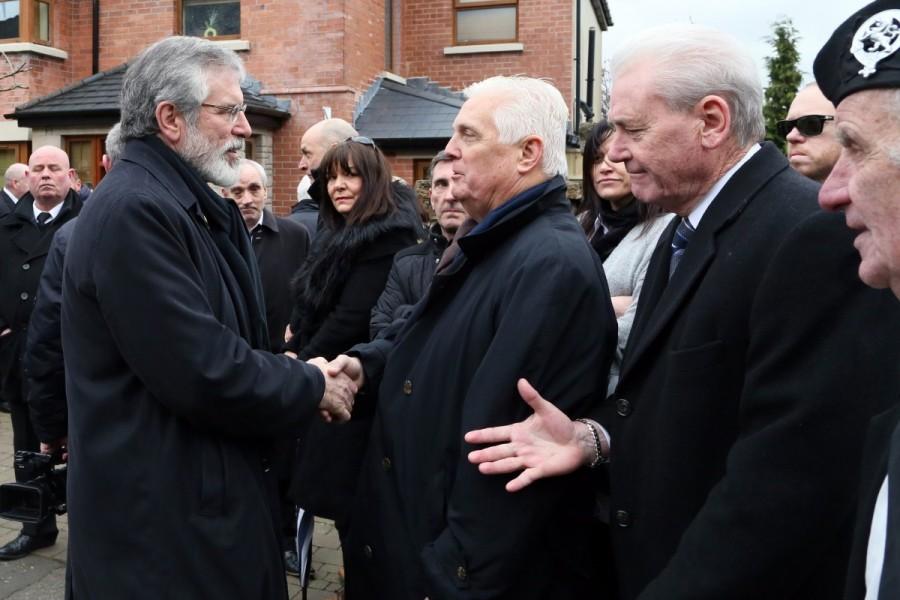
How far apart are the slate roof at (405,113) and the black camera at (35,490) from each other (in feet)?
26.1

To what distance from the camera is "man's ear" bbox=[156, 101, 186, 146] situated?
255cm

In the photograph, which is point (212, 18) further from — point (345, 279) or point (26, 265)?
point (345, 279)

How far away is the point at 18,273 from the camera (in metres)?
5.79

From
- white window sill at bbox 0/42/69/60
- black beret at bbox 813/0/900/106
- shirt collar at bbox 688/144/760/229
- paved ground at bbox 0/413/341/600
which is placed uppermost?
white window sill at bbox 0/42/69/60

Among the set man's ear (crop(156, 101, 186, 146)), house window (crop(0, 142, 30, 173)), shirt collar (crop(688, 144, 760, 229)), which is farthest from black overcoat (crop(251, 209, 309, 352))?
house window (crop(0, 142, 30, 173))

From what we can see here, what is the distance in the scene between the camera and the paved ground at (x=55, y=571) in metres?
4.48

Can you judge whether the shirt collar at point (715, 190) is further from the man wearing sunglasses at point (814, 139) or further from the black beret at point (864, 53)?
the man wearing sunglasses at point (814, 139)

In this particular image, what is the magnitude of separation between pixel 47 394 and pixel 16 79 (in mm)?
9860

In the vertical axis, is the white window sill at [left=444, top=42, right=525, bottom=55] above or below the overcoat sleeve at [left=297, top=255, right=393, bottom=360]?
above

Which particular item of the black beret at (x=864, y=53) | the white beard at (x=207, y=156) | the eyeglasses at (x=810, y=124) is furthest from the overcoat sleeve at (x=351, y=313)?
the black beret at (x=864, y=53)

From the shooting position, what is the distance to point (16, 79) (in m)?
12.5

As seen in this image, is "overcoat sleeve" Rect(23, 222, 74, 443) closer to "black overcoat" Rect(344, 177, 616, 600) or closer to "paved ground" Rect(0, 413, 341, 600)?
"paved ground" Rect(0, 413, 341, 600)

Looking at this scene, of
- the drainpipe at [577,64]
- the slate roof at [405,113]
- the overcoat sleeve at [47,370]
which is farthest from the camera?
the drainpipe at [577,64]

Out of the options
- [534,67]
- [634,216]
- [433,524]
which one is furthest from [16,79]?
[433,524]
